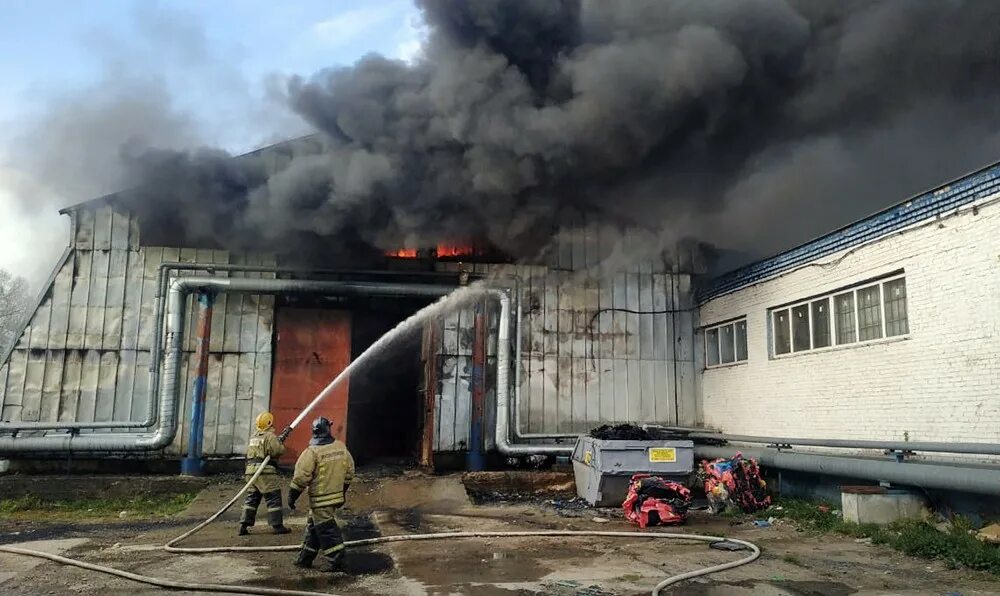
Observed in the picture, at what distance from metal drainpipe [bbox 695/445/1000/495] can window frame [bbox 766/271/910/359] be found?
5.01 feet

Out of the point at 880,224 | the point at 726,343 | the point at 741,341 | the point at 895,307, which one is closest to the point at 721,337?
the point at 726,343

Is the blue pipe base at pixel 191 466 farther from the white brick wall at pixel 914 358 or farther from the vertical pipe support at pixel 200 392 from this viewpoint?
the white brick wall at pixel 914 358

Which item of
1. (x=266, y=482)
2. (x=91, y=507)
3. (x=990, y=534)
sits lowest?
(x=91, y=507)

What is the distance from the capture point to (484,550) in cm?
638

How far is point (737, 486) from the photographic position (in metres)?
8.48

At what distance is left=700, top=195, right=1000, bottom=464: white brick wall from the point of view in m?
6.59

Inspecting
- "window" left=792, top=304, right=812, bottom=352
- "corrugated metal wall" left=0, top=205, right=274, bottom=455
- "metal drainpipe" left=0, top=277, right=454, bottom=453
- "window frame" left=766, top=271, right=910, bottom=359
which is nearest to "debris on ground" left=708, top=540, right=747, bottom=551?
"window frame" left=766, top=271, right=910, bottom=359

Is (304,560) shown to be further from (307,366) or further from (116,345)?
(116,345)

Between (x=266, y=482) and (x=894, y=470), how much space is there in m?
6.56

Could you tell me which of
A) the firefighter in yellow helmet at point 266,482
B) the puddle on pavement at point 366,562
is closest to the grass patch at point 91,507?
the firefighter in yellow helmet at point 266,482

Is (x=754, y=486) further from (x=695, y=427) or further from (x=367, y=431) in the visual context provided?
(x=367, y=431)

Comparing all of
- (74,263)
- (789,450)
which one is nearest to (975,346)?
(789,450)

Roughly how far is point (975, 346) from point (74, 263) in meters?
12.4

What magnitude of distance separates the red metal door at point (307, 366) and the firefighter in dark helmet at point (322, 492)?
5.71 meters
